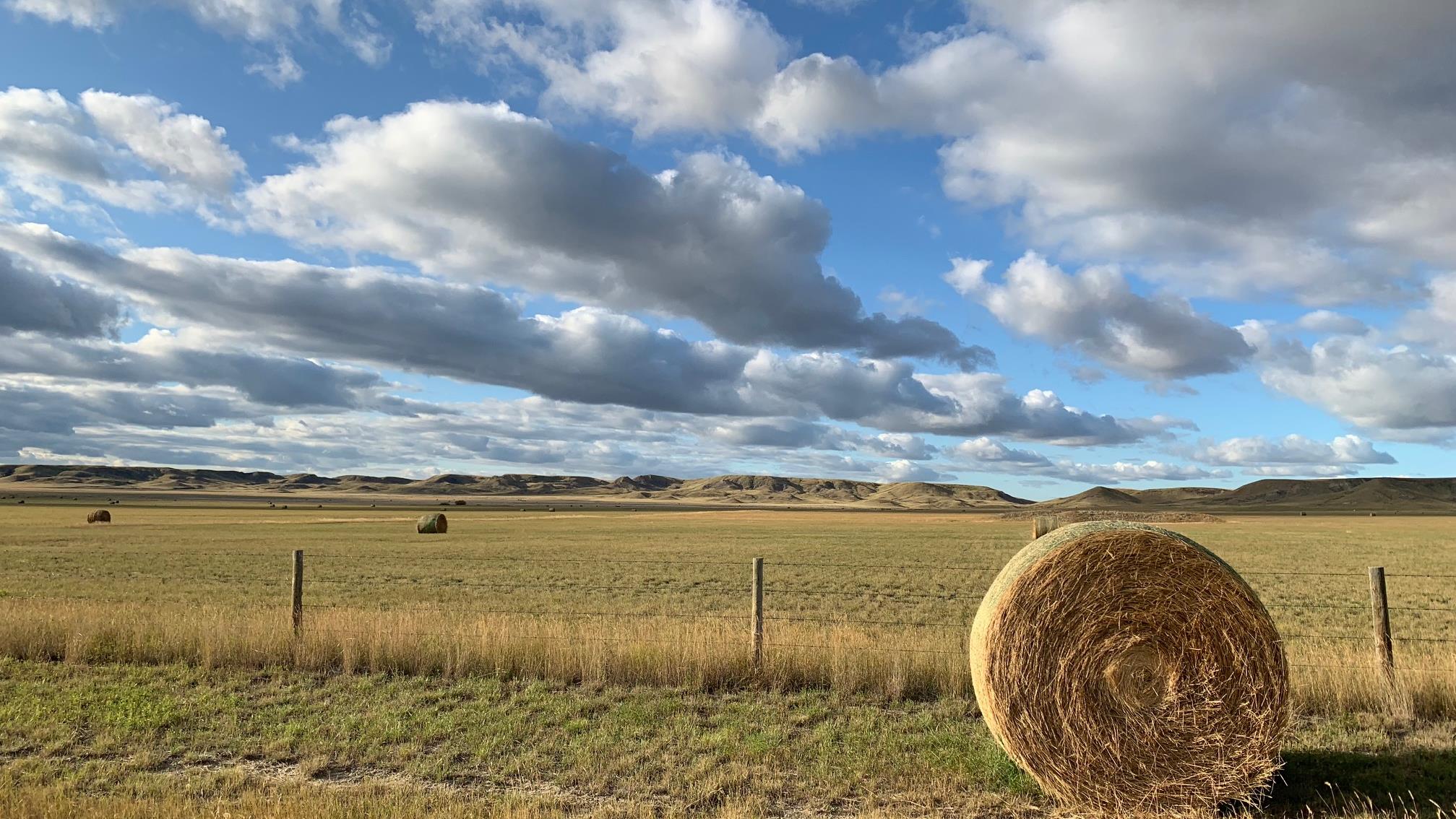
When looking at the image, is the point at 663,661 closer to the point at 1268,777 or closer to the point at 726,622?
the point at 726,622

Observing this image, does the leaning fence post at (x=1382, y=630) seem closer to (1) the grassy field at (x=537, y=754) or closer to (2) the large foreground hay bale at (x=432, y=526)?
(1) the grassy field at (x=537, y=754)

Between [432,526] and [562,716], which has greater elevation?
[562,716]

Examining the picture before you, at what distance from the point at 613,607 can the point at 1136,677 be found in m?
12.6

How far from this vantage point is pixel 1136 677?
6.66 meters

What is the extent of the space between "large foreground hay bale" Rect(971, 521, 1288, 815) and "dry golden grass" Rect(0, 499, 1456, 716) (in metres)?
2.52

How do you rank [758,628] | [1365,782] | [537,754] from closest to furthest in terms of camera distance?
[1365,782] < [537,754] < [758,628]

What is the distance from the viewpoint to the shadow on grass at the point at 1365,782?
6262 mm

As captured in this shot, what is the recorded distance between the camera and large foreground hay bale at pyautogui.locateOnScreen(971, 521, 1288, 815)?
6.45m

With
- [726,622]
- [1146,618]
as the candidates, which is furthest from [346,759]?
[1146,618]

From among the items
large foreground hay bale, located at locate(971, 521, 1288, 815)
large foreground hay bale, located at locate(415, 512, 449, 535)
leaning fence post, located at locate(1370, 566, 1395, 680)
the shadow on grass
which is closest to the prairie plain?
the shadow on grass

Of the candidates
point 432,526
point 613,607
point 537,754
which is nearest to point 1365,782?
point 537,754

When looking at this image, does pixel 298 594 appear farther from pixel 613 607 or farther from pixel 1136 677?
pixel 1136 677

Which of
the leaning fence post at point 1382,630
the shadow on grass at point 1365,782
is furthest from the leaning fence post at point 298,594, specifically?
the leaning fence post at point 1382,630

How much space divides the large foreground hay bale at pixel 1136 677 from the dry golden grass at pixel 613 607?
2524 mm
